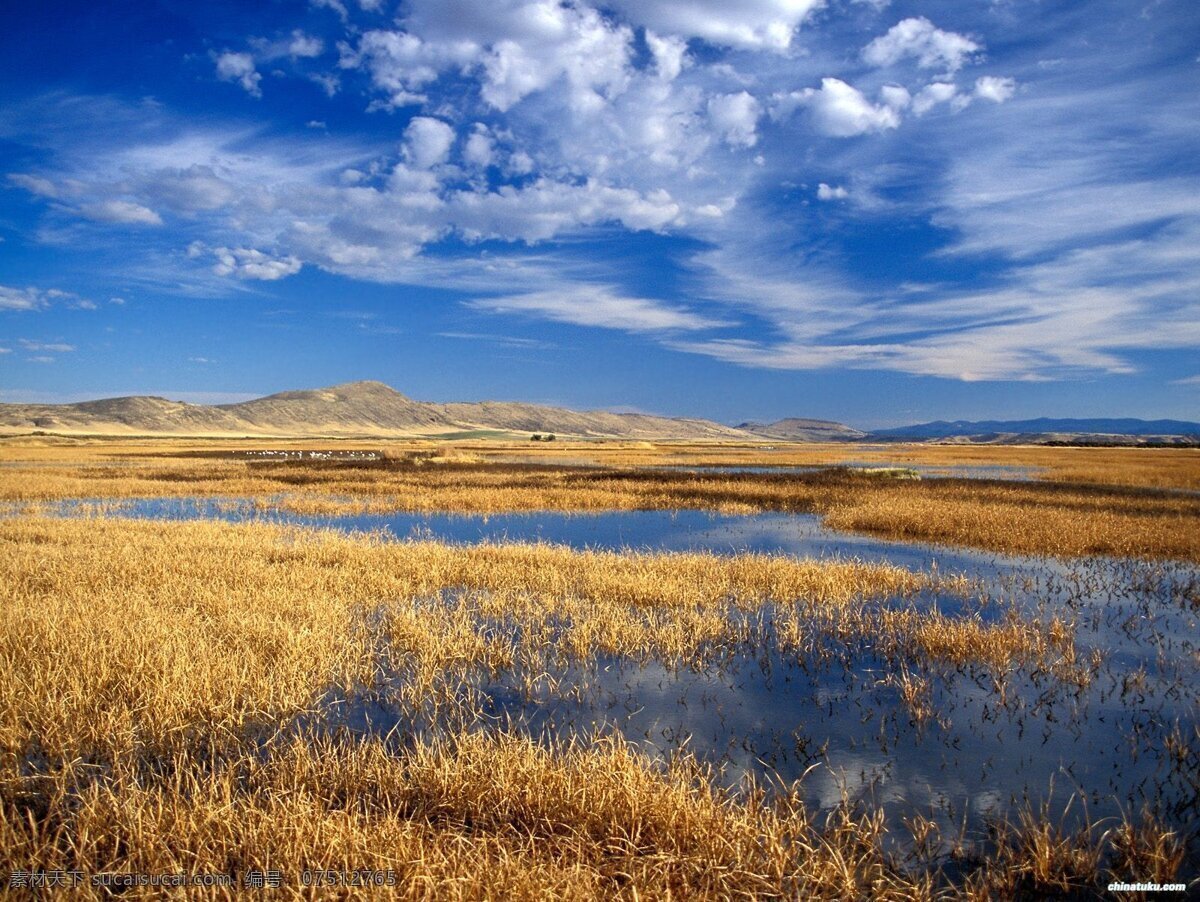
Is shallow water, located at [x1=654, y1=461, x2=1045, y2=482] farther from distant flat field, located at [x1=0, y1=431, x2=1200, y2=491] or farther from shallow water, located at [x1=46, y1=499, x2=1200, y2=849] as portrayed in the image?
shallow water, located at [x1=46, y1=499, x2=1200, y2=849]

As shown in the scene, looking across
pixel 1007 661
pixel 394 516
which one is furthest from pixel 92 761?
pixel 394 516

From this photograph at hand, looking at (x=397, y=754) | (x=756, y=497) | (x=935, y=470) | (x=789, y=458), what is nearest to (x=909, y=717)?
(x=397, y=754)

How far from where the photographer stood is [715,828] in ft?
15.4

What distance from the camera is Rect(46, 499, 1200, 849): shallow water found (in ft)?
19.1

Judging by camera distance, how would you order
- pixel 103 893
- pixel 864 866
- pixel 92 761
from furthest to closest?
pixel 92 761 → pixel 864 866 → pixel 103 893

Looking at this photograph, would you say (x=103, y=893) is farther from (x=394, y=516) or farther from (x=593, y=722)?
(x=394, y=516)

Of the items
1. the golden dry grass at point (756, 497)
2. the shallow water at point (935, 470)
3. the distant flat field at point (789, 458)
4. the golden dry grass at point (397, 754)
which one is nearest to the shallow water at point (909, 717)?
the golden dry grass at point (397, 754)

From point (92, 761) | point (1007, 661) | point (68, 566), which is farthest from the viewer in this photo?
point (68, 566)

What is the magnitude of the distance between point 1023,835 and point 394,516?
79.6 ft

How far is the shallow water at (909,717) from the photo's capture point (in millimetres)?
5820

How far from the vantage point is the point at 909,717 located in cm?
730

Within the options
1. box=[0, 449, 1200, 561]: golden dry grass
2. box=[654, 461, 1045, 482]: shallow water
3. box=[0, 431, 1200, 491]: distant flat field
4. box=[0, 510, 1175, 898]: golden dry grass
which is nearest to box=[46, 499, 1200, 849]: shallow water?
box=[0, 510, 1175, 898]: golden dry grass

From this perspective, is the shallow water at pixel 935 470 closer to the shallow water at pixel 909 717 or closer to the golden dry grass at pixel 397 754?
the shallow water at pixel 909 717

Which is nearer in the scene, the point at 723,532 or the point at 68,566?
the point at 68,566
